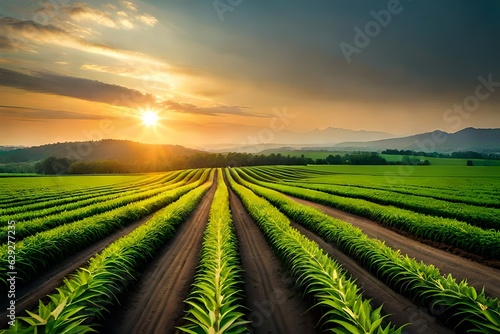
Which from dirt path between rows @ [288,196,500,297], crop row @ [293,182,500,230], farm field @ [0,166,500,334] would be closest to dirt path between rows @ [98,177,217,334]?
farm field @ [0,166,500,334]

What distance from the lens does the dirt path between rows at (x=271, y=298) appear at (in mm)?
6766

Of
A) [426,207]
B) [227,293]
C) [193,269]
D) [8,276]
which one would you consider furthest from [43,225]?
[426,207]

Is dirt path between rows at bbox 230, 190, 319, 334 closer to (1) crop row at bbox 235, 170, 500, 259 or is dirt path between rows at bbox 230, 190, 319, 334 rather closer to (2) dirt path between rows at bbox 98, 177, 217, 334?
(2) dirt path between rows at bbox 98, 177, 217, 334

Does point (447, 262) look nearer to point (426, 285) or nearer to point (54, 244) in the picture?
point (426, 285)

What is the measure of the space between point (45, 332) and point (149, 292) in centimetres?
430

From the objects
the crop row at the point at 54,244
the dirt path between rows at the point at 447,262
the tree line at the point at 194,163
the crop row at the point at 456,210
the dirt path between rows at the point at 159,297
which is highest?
the tree line at the point at 194,163

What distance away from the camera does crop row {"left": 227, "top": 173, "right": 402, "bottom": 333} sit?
480 cm

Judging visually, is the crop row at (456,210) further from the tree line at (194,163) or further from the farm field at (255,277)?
the tree line at (194,163)

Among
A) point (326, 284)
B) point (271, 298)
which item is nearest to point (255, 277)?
→ point (271, 298)

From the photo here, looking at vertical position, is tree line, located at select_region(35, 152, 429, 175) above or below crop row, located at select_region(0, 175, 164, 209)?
above

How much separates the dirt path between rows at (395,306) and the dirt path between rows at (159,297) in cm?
524

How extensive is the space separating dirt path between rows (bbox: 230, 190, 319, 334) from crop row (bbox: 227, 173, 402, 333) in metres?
0.36

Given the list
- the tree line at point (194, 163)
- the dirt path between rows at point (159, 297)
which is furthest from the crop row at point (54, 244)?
the tree line at point (194, 163)

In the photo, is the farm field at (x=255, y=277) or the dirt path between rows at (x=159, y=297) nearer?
the farm field at (x=255, y=277)
